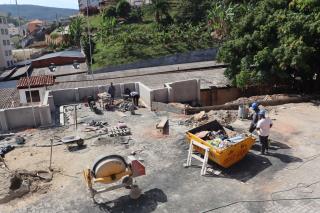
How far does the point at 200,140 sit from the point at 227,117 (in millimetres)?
5314

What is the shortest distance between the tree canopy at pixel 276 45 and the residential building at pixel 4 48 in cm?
5427

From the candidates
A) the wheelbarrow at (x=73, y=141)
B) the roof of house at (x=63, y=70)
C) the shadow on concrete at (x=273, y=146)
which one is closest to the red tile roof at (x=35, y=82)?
the wheelbarrow at (x=73, y=141)

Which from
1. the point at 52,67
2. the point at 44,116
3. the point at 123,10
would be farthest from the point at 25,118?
the point at 123,10

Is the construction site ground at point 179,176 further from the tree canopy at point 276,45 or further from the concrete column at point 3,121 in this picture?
the tree canopy at point 276,45

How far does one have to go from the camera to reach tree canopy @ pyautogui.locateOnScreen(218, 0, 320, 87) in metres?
20.4

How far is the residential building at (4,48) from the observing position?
223ft

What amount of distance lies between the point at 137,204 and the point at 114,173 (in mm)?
1195

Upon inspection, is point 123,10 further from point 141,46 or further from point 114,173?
point 114,173

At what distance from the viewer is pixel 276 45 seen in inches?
875

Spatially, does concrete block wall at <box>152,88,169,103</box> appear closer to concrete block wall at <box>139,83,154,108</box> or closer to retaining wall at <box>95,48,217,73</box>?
concrete block wall at <box>139,83,154,108</box>

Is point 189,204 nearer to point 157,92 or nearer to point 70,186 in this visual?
point 70,186

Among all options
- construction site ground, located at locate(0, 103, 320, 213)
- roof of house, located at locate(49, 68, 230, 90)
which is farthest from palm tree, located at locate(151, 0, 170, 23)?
construction site ground, located at locate(0, 103, 320, 213)

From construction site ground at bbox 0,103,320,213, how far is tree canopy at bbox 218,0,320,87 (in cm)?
494

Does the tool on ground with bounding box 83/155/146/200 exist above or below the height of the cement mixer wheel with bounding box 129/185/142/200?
above
